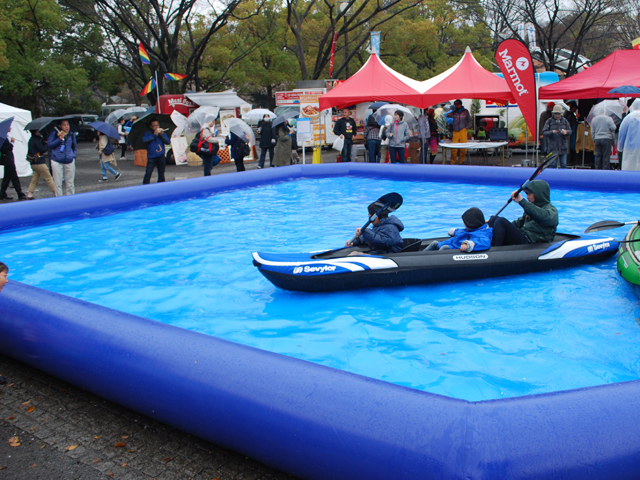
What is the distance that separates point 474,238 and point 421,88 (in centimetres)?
1006

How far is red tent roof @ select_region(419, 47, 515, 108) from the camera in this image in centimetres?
1492

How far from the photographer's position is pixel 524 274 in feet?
21.7

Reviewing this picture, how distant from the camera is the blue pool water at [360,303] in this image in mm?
4637

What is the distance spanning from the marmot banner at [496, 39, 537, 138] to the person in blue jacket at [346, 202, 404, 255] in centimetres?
828

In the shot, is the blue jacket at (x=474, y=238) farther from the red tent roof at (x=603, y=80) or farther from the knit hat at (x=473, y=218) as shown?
the red tent roof at (x=603, y=80)

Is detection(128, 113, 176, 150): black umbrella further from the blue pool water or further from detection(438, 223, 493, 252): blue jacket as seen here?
detection(438, 223, 493, 252): blue jacket

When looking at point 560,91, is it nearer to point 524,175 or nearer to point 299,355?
point 524,175

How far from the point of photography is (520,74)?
44.1 feet

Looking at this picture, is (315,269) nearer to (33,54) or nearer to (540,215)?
(540,215)

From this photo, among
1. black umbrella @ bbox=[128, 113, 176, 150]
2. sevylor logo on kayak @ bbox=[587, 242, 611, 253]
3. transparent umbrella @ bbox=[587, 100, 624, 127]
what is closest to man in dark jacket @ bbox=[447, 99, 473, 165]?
transparent umbrella @ bbox=[587, 100, 624, 127]

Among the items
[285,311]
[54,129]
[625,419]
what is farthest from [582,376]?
[54,129]

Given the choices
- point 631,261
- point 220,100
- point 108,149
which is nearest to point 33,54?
point 220,100

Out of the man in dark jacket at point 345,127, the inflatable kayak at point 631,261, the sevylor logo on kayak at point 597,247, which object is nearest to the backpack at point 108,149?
the man in dark jacket at point 345,127

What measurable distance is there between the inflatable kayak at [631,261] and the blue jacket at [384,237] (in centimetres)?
230
